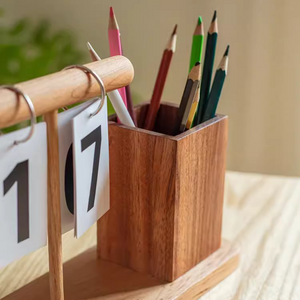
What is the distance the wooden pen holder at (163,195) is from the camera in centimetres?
58

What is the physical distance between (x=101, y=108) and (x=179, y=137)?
0.10 metres

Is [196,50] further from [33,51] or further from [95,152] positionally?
[33,51]

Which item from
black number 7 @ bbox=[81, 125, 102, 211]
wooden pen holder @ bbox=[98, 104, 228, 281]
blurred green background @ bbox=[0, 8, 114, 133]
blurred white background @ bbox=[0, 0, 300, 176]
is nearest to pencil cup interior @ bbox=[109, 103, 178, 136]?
wooden pen holder @ bbox=[98, 104, 228, 281]

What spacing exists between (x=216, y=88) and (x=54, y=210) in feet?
0.75

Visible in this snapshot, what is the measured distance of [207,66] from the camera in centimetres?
62

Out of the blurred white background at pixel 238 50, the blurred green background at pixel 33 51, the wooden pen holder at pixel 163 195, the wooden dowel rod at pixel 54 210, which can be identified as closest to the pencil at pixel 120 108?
the wooden pen holder at pixel 163 195

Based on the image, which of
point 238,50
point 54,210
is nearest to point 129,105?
point 54,210

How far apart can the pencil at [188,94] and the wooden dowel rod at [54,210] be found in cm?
17

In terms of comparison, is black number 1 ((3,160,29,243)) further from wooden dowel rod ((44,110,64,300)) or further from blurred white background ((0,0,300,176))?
blurred white background ((0,0,300,176))

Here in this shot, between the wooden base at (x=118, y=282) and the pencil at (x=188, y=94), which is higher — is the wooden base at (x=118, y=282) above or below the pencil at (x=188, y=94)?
below

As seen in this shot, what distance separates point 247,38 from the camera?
4.15ft

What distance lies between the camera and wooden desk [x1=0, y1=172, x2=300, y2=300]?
0.67m

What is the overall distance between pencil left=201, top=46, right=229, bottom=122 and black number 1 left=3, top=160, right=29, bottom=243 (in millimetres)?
248

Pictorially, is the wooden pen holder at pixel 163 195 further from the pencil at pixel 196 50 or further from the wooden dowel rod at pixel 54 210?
the wooden dowel rod at pixel 54 210
